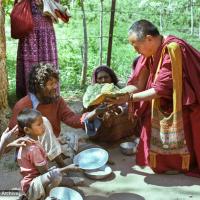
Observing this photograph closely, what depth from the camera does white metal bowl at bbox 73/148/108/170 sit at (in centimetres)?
370

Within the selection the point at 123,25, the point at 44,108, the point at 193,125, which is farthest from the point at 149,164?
the point at 123,25

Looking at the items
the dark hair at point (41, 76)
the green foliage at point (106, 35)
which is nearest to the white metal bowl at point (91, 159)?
the dark hair at point (41, 76)

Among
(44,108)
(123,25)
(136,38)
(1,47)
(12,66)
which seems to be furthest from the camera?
(123,25)

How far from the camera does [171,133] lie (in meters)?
3.61

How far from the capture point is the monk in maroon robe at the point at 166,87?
3.50m

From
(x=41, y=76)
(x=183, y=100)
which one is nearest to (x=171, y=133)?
(x=183, y=100)

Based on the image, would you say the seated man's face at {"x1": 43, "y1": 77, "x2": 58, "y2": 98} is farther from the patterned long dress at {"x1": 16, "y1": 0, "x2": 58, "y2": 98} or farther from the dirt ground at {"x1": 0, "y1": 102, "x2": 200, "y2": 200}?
the patterned long dress at {"x1": 16, "y1": 0, "x2": 58, "y2": 98}

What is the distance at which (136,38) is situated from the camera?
11.5ft

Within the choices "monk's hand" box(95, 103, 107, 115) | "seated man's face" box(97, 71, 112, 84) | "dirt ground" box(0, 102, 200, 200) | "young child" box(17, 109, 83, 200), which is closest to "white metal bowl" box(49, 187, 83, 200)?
"young child" box(17, 109, 83, 200)

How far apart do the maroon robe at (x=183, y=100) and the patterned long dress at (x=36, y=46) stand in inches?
62.5

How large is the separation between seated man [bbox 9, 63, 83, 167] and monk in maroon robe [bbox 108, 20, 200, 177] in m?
0.52

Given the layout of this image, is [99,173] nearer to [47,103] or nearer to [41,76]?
[47,103]

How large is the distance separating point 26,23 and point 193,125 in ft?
7.40

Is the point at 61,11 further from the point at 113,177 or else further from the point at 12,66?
the point at 12,66
